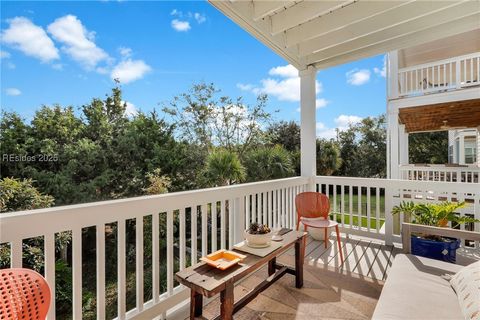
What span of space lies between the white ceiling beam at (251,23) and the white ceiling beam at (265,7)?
1.8 inches

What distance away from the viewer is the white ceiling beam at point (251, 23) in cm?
251

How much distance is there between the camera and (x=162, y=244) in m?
5.89

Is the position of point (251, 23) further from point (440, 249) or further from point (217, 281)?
point (440, 249)

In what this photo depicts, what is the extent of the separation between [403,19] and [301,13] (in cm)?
119

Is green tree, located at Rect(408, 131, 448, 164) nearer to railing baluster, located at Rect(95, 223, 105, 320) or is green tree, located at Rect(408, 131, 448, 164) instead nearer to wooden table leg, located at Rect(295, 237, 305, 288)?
wooden table leg, located at Rect(295, 237, 305, 288)

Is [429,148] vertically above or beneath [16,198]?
above

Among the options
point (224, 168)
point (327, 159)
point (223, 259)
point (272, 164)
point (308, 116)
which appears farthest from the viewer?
point (327, 159)

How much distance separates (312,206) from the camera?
334cm

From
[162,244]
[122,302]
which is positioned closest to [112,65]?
[162,244]

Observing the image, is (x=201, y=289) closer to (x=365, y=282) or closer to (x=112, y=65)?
(x=365, y=282)

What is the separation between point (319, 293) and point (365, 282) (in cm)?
55

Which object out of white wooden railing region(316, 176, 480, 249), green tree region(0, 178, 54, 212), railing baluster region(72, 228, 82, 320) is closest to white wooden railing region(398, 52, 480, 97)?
white wooden railing region(316, 176, 480, 249)

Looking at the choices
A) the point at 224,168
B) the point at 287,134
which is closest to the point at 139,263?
the point at 224,168

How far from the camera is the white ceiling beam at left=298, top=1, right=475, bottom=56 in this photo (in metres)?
2.70
